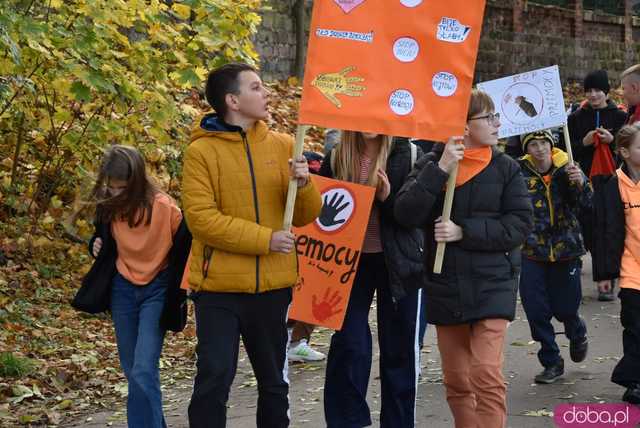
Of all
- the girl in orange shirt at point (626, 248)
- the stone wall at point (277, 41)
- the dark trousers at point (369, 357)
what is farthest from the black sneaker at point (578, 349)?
the stone wall at point (277, 41)

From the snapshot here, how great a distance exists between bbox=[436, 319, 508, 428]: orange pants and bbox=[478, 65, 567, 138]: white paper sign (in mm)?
2242

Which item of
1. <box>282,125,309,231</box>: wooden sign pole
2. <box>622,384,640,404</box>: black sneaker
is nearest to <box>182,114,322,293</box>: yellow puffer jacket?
<box>282,125,309,231</box>: wooden sign pole

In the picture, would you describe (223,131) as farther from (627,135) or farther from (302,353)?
(302,353)

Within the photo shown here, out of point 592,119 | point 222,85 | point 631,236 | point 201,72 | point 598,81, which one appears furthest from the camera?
point 592,119

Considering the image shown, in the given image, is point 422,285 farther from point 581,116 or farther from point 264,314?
point 581,116

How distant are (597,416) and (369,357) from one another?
157 centimetres

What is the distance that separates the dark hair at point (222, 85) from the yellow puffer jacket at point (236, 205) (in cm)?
7

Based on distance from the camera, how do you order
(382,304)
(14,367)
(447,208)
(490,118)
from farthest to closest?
(14,367) < (382,304) < (490,118) < (447,208)

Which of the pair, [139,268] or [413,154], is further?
[413,154]

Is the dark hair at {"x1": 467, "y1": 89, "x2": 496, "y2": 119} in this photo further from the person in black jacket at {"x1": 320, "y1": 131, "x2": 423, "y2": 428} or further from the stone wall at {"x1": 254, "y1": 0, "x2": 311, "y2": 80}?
the stone wall at {"x1": 254, "y1": 0, "x2": 311, "y2": 80}

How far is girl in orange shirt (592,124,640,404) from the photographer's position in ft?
24.0

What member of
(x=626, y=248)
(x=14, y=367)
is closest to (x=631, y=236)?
(x=626, y=248)

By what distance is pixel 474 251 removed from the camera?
6371 mm

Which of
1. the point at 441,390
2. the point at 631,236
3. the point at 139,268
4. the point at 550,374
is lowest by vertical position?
the point at 441,390
